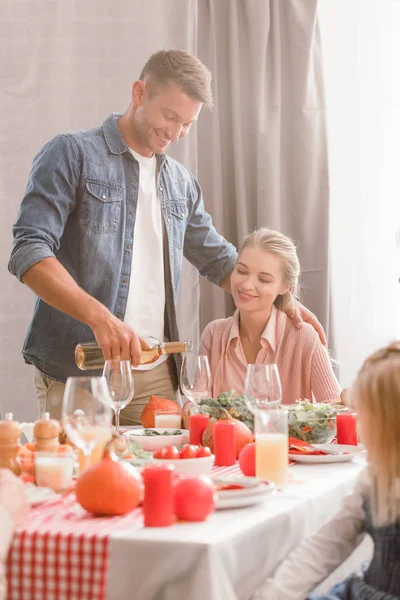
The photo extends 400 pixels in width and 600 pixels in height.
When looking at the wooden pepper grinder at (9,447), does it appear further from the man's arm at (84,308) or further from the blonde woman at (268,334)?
the blonde woman at (268,334)

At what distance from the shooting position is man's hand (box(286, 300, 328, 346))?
9.05ft

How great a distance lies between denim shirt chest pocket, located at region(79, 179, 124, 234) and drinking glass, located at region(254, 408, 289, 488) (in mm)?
1195

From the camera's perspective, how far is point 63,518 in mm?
1273

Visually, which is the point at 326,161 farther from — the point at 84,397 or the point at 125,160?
the point at 84,397

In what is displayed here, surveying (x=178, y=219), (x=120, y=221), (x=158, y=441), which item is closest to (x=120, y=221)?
(x=120, y=221)

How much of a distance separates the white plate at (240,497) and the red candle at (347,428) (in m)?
0.65

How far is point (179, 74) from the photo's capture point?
251 centimetres

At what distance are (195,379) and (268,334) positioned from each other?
786mm

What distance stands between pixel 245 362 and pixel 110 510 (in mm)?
1533

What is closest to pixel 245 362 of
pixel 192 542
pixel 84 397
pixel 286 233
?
pixel 286 233

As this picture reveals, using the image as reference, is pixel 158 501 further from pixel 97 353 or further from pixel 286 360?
pixel 286 360

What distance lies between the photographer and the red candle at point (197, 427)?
74.1 inches

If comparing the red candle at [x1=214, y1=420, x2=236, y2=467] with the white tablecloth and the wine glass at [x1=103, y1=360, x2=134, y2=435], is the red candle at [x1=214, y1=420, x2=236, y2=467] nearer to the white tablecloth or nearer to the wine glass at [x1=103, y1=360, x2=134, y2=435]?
the wine glass at [x1=103, y1=360, x2=134, y2=435]

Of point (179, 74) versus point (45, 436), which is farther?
point (179, 74)
